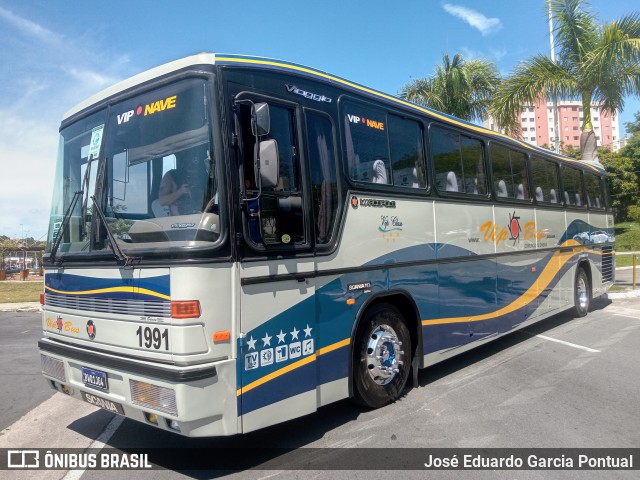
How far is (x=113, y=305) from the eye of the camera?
13.4 ft

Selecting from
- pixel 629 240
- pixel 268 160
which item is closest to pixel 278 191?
pixel 268 160

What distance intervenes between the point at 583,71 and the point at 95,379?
15579mm

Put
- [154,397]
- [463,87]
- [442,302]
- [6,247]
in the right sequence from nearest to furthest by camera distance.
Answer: [154,397] < [442,302] < [463,87] < [6,247]

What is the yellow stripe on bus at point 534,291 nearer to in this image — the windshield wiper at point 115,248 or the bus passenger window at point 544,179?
the bus passenger window at point 544,179

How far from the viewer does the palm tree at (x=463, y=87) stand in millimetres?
18406

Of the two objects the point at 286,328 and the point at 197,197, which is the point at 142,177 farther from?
the point at 286,328

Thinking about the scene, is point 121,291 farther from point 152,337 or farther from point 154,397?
point 154,397

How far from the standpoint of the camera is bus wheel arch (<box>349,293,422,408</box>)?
510cm

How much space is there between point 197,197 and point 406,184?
284 cm

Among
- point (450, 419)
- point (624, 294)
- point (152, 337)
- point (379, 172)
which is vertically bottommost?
point (624, 294)

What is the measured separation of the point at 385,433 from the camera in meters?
4.73

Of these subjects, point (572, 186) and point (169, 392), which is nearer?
point (169, 392)

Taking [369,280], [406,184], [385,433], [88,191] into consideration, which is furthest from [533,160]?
[88,191]

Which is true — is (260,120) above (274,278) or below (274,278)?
above
